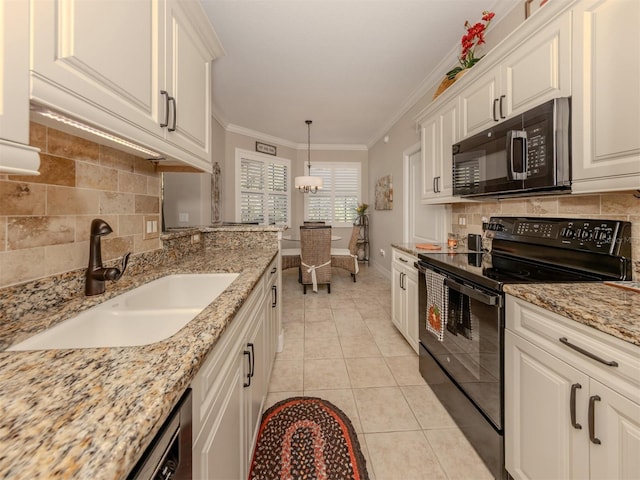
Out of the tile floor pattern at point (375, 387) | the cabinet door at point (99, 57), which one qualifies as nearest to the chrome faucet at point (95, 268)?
the cabinet door at point (99, 57)

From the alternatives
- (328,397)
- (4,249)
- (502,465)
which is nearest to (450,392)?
(502,465)

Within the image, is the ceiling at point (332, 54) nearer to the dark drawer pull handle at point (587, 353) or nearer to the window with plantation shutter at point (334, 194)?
the window with plantation shutter at point (334, 194)

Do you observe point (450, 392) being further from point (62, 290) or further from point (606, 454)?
point (62, 290)

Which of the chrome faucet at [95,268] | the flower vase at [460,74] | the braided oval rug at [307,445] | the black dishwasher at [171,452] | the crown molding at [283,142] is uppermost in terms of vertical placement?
the crown molding at [283,142]

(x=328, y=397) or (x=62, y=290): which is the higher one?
(x=62, y=290)

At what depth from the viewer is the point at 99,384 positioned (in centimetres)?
49

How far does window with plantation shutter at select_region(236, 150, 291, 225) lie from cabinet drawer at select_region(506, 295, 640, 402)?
15.5 feet

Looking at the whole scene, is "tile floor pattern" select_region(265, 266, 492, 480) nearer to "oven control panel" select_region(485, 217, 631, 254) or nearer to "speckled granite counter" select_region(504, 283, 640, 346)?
"speckled granite counter" select_region(504, 283, 640, 346)

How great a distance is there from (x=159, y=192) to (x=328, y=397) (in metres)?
1.74

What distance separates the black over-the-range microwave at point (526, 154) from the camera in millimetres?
1253

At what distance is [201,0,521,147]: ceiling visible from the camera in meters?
2.13

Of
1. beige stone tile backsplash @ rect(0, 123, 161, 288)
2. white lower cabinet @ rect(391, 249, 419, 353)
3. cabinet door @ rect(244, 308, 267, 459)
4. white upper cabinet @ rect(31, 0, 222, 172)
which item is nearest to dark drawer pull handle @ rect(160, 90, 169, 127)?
white upper cabinet @ rect(31, 0, 222, 172)

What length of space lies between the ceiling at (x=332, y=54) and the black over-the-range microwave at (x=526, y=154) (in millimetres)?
1223

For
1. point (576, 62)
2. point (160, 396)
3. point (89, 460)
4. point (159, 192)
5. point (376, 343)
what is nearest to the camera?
point (89, 460)
